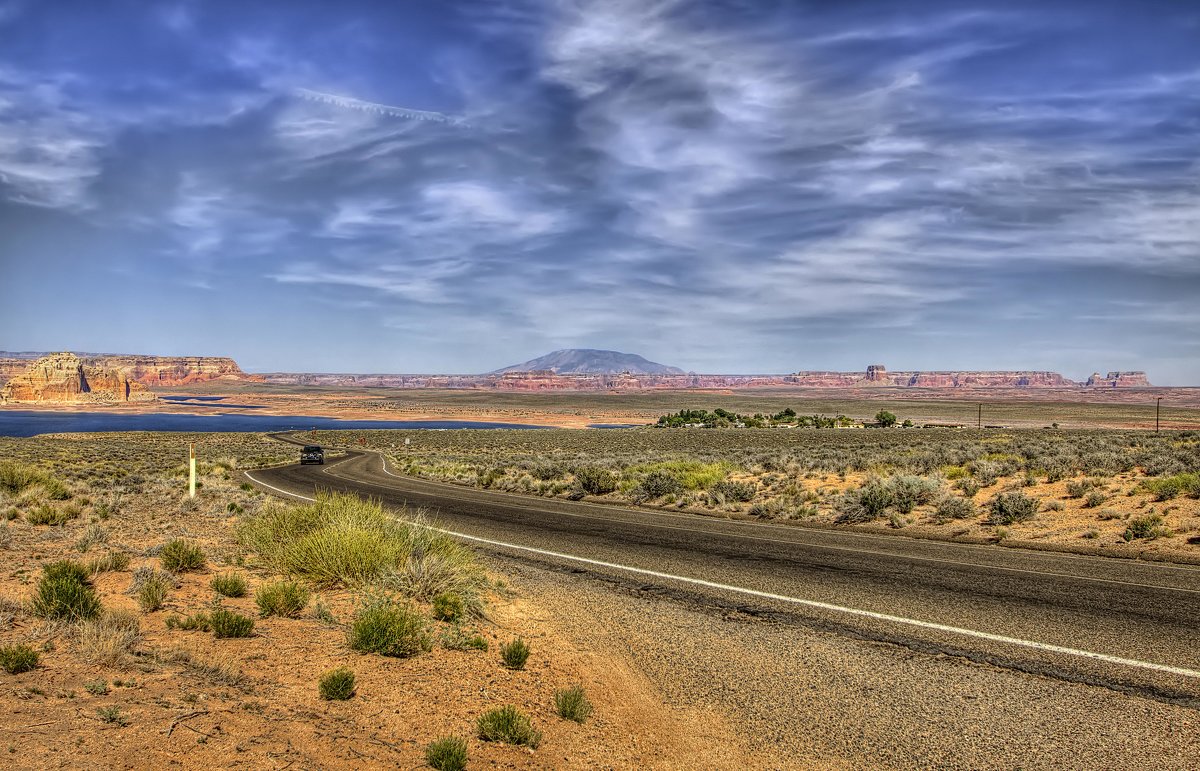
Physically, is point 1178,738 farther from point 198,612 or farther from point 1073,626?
point 198,612

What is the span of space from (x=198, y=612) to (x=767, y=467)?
20.0 meters

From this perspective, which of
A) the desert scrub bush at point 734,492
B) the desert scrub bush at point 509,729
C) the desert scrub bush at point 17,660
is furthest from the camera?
the desert scrub bush at point 734,492

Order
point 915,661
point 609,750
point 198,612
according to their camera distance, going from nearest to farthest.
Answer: point 609,750 → point 915,661 → point 198,612

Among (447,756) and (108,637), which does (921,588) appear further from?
(108,637)

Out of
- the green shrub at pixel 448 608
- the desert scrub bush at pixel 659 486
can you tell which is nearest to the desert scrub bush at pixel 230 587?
the green shrub at pixel 448 608

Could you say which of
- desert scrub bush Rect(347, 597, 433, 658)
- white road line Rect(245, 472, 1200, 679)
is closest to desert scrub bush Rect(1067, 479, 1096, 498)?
white road line Rect(245, 472, 1200, 679)

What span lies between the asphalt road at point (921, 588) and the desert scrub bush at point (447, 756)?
4306 millimetres

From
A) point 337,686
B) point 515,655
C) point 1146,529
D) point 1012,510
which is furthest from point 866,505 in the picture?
point 337,686

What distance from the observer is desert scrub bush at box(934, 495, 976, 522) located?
1460 centimetres

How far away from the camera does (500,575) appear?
1002 cm

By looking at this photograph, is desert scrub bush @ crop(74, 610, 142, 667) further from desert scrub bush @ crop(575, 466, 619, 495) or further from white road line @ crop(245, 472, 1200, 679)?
desert scrub bush @ crop(575, 466, 619, 495)

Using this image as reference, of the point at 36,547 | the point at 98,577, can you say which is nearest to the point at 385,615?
the point at 98,577

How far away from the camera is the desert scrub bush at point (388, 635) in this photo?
596 centimetres

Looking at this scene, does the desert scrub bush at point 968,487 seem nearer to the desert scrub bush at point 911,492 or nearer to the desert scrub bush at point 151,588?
the desert scrub bush at point 911,492
